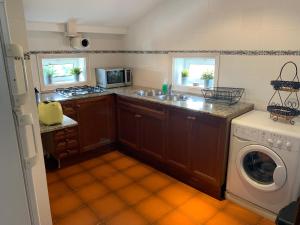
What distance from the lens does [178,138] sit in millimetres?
2568

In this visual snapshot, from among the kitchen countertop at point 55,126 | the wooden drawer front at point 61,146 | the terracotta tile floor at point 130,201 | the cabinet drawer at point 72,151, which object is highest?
the kitchen countertop at point 55,126

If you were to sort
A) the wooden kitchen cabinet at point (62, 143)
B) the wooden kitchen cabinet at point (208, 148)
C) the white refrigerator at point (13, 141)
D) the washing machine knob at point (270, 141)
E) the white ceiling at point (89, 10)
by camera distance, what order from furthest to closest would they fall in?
1. the wooden kitchen cabinet at point (62, 143)
2. the white ceiling at point (89, 10)
3. the wooden kitchen cabinet at point (208, 148)
4. the washing machine knob at point (270, 141)
5. the white refrigerator at point (13, 141)

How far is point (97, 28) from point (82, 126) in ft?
4.66

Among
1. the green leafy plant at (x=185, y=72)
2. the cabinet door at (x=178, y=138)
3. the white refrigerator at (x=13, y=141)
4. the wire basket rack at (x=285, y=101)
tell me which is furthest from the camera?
the green leafy plant at (x=185, y=72)

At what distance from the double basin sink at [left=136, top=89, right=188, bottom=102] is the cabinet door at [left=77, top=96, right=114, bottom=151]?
0.48 m

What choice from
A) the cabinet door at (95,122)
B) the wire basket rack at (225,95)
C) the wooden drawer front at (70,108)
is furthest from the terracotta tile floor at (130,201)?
the wire basket rack at (225,95)

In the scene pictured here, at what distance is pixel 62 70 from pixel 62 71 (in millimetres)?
14

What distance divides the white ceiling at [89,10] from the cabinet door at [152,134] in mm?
1415

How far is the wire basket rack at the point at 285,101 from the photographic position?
2.05 meters

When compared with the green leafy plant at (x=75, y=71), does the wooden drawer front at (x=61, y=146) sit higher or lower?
lower

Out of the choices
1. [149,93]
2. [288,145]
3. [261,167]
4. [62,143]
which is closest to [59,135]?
[62,143]

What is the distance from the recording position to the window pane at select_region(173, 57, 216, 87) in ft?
9.97

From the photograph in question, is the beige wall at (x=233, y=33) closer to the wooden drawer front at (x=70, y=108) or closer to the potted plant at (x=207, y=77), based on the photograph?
the potted plant at (x=207, y=77)

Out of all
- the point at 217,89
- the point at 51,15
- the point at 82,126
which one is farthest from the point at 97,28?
the point at 217,89
